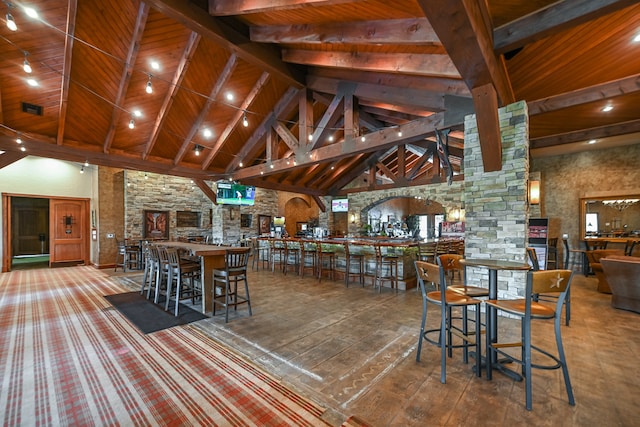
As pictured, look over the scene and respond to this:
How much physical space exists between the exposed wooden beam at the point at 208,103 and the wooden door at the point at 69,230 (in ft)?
13.5

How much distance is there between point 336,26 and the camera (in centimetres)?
401

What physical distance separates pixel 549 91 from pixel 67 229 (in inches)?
527

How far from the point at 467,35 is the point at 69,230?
12.0 meters

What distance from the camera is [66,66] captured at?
4.69 metres

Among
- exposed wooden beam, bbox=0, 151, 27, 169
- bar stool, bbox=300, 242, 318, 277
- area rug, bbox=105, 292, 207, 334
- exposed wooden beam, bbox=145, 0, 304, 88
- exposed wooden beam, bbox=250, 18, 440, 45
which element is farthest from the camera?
bar stool, bbox=300, 242, 318, 277

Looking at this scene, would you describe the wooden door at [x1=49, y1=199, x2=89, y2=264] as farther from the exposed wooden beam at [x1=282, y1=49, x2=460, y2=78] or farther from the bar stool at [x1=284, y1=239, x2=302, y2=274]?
the exposed wooden beam at [x1=282, y1=49, x2=460, y2=78]

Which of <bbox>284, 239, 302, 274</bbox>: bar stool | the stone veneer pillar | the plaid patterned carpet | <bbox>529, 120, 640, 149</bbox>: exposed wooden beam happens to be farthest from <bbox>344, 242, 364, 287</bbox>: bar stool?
<bbox>529, 120, 640, 149</bbox>: exposed wooden beam

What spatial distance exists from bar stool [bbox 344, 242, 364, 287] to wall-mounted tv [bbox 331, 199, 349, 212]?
276 inches

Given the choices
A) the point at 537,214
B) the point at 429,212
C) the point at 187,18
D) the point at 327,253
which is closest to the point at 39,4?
the point at 187,18

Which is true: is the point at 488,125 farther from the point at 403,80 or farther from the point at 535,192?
the point at 535,192

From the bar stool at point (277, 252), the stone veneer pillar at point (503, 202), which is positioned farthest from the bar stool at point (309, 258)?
the stone veneer pillar at point (503, 202)

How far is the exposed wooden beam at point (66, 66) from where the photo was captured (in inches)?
153

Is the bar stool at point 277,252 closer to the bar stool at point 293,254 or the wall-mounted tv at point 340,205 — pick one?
the bar stool at point 293,254

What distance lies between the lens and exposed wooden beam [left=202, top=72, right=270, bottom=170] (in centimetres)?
645
